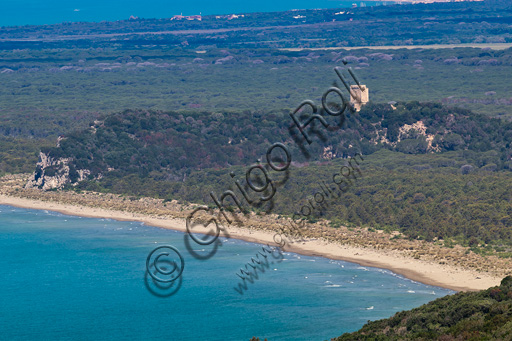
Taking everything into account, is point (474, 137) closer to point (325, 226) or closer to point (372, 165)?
point (372, 165)

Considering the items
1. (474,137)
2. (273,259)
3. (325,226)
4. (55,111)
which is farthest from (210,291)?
(55,111)

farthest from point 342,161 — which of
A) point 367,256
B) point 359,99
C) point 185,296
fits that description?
point 185,296

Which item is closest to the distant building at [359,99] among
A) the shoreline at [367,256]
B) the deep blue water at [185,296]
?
the shoreline at [367,256]

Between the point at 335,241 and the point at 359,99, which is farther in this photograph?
the point at 359,99

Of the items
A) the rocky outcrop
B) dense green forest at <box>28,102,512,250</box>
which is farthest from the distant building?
the rocky outcrop

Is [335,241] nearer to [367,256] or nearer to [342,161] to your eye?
[367,256]
